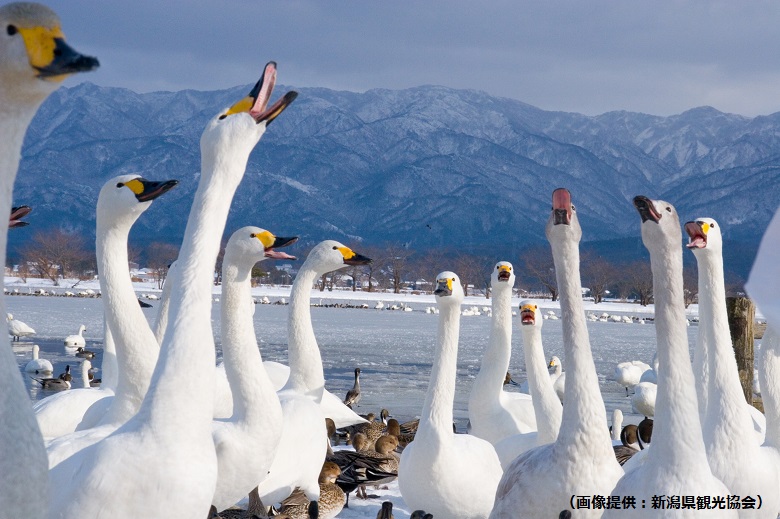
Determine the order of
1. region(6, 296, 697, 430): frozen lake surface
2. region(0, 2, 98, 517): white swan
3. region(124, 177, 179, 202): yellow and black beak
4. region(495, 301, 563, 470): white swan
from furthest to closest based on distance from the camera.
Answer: region(6, 296, 697, 430): frozen lake surface
region(495, 301, 563, 470): white swan
region(124, 177, 179, 202): yellow and black beak
region(0, 2, 98, 517): white swan

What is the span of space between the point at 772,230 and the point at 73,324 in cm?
2838

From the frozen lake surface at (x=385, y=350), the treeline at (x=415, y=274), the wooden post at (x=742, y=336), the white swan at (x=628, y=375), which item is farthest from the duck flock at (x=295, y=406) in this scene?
the treeline at (x=415, y=274)

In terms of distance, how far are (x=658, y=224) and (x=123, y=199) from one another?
107 inches

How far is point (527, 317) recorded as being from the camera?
785 cm

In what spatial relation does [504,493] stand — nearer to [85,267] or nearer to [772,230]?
[772,230]

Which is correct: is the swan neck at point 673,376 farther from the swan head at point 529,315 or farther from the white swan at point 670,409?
the swan head at point 529,315

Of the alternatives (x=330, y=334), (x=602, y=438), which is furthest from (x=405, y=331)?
(x=602, y=438)

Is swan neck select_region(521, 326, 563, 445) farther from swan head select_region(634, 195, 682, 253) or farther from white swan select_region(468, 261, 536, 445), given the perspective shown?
swan head select_region(634, 195, 682, 253)

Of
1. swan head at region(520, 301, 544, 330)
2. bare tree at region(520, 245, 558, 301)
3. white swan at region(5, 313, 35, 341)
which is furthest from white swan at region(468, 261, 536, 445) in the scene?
bare tree at region(520, 245, 558, 301)

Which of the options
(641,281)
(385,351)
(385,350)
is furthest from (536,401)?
(641,281)

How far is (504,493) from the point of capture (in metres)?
4.58

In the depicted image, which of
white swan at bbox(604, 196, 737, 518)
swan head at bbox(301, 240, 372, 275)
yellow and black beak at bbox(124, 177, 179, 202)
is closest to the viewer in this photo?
white swan at bbox(604, 196, 737, 518)

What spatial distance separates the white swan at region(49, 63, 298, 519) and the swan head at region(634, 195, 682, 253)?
170cm

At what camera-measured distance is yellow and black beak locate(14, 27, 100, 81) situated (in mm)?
2184
